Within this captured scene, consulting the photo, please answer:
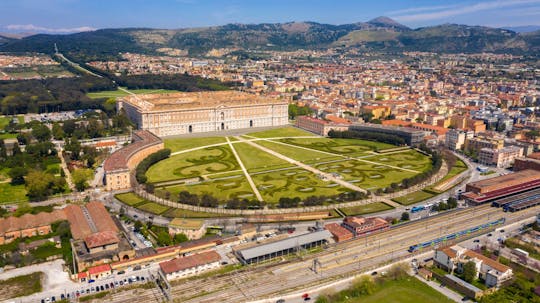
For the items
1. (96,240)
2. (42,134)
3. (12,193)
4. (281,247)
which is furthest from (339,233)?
(42,134)

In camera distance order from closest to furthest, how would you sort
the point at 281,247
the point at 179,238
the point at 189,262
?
the point at 189,262 → the point at 281,247 → the point at 179,238

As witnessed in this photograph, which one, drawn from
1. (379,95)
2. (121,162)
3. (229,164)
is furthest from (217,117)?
(379,95)

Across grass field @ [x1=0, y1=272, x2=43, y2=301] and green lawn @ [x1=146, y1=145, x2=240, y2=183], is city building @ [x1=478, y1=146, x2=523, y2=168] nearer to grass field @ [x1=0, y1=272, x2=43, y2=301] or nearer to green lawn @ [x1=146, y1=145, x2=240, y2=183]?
green lawn @ [x1=146, y1=145, x2=240, y2=183]

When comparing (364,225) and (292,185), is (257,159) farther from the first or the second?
(364,225)

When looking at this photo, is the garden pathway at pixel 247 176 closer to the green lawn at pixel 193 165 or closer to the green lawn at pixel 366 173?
the green lawn at pixel 193 165

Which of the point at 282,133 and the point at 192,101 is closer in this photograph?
the point at 282,133

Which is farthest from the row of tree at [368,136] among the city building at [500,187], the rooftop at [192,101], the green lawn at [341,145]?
the city building at [500,187]

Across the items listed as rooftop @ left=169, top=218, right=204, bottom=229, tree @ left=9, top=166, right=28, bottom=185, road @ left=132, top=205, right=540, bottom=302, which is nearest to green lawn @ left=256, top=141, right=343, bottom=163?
road @ left=132, top=205, right=540, bottom=302
